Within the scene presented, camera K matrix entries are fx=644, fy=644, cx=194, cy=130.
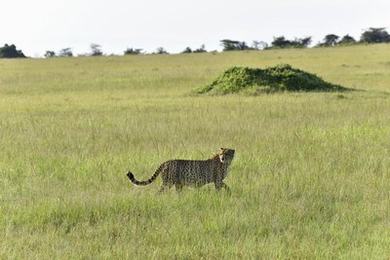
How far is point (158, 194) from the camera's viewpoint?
755 centimetres

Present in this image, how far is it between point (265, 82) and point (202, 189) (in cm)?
1927

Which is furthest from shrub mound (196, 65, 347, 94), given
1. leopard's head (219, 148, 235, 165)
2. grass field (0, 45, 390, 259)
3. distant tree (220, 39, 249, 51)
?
distant tree (220, 39, 249, 51)

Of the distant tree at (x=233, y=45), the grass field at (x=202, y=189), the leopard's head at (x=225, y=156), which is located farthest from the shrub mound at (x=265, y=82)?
the distant tree at (x=233, y=45)

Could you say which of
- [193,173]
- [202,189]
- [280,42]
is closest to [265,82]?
[202,189]

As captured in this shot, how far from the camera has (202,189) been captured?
25.7 ft

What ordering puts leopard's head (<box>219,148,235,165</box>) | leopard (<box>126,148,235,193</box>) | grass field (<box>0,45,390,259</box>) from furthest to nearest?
leopard's head (<box>219,148,235,165</box>) < leopard (<box>126,148,235,193</box>) < grass field (<box>0,45,390,259</box>)

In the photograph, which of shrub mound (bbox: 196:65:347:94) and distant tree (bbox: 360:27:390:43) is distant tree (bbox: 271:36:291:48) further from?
shrub mound (bbox: 196:65:347:94)

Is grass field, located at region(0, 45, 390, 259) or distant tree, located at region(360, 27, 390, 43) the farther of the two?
distant tree, located at region(360, 27, 390, 43)

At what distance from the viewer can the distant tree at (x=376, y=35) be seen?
9662cm

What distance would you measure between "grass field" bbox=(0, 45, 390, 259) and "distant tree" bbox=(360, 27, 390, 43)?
8292 centimetres

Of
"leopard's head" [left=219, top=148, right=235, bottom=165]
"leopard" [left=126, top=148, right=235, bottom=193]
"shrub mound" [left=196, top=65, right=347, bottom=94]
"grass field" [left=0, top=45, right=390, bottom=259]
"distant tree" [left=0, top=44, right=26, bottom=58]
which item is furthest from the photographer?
"distant tree" [left=0, top=44, right=26, bottom=58]

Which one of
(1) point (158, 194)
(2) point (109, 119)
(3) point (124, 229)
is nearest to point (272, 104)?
(2) point (109, 119)

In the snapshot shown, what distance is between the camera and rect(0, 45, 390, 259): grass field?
5.84 metres

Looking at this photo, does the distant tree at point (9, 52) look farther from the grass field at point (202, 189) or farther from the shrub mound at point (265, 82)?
the grass field at point (202, 189)
